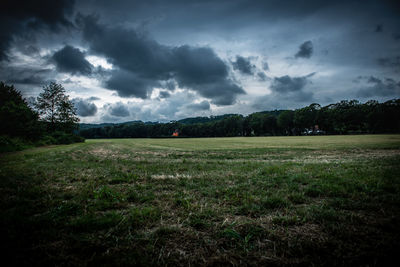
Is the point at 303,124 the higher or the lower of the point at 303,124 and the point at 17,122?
the higher

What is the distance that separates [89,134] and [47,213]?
601 ft

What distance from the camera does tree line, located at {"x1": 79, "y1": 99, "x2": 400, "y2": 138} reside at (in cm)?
9388

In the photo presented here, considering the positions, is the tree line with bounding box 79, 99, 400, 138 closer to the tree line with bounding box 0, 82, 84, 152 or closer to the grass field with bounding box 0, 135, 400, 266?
the tree line with bounding box 0, 82, 84, 152

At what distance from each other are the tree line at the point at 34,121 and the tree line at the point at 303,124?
105m

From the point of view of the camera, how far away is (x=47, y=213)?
13.0 ft

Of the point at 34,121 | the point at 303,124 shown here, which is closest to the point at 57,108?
the point at 34,121

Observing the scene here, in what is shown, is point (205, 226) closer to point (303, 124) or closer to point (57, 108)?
point (57, 108)

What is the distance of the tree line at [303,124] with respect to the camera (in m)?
93.9

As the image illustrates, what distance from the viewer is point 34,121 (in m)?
33.0

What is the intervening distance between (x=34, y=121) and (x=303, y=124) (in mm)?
139385

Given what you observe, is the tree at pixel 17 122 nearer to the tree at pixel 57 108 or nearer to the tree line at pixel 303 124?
the tree at pixel 57 108

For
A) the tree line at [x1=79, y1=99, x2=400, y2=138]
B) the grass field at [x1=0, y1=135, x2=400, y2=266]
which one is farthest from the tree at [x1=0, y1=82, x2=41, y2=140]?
the tree line at [x1=79, y1=99, x2=400, y2=138]

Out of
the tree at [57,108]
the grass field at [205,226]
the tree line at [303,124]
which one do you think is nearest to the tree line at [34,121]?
the tree at [57,108]

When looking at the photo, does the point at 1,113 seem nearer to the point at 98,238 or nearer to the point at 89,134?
the point at 98,238
